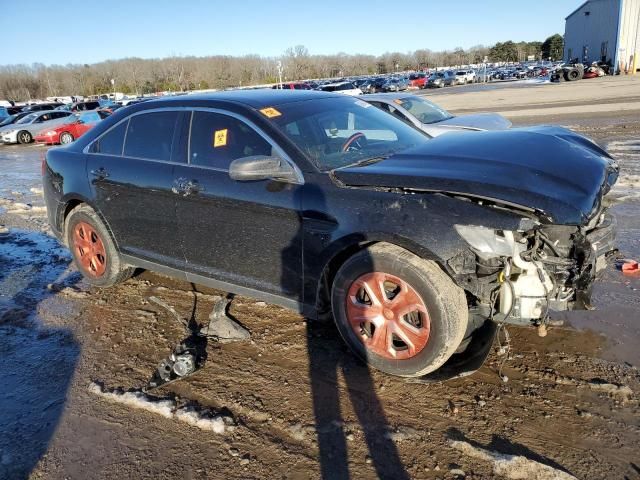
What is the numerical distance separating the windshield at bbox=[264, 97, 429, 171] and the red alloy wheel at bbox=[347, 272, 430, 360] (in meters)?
0.86

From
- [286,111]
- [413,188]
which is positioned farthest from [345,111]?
[413,188]

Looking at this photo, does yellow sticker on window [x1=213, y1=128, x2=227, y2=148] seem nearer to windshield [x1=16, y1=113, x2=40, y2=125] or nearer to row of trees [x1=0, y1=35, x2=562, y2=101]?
windshield [x1=16, y1=113, x2=40, y2=125]

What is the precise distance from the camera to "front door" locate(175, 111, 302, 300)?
3385 millimetres

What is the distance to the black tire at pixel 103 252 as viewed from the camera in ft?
15.3

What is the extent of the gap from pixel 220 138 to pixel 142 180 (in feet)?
2.86

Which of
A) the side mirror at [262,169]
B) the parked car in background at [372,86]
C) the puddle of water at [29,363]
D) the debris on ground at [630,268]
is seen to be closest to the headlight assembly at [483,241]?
the side mirror at [262,169]

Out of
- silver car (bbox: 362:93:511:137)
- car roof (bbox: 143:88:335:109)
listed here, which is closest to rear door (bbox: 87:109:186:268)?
car roof (bbox: 143:88:335:109)

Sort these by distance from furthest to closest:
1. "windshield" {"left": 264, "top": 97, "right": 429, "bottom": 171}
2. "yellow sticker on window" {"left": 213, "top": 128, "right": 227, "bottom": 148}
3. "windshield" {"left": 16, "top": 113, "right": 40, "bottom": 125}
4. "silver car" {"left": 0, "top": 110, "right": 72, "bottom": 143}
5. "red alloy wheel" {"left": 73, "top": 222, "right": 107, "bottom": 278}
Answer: "windshield" {"left": 16, "top": 113, "right": 40, "bottom": 125}
"silver car" {"left": 0, "top": 110, "right": 72, "bottom": 143}
"red alloy wheel" {"left": 73, "top": 222, "right": 107, "bottom": 278}
"yellow sticker on window" {"left": 213, "top": 128, "right": 227, "bottom": 148}
"windshield" {"left": 264, "top": 97, "right": 429, "bottom": 171}

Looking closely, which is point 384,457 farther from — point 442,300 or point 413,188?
point 413,188

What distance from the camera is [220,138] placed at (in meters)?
3.73

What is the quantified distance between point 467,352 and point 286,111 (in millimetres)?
2141

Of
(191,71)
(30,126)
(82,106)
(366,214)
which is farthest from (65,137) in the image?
(191,71)

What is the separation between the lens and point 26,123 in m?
24.0

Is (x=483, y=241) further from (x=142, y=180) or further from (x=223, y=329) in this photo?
(x=142, y=180)
